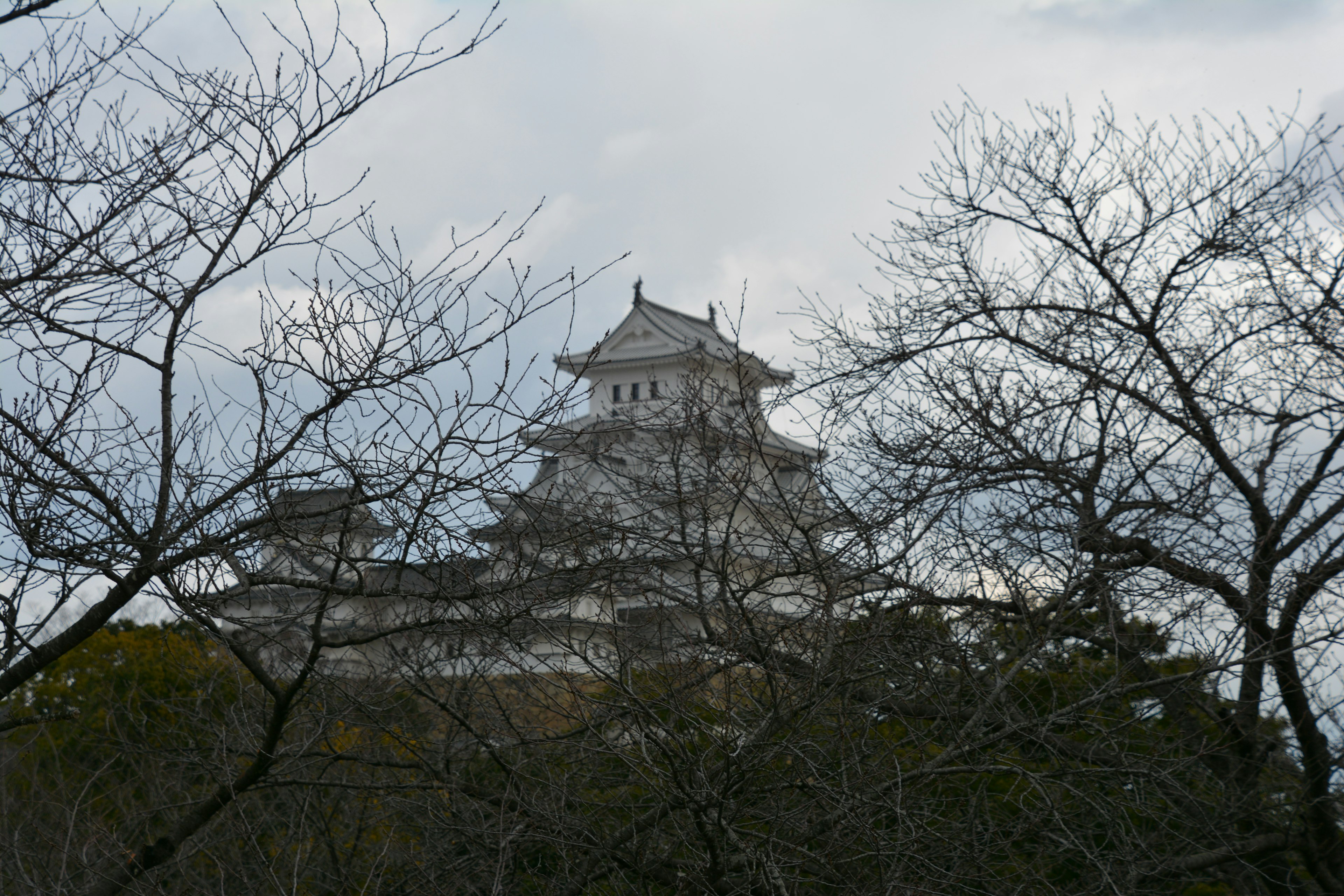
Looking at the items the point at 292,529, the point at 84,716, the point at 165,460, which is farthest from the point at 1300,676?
the point at 84,716

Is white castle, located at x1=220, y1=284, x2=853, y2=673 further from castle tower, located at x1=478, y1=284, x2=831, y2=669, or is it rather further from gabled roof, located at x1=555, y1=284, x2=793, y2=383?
gabled roof, located at x1=555, y1=284, x2=793, y2=383

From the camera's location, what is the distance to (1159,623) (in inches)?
233

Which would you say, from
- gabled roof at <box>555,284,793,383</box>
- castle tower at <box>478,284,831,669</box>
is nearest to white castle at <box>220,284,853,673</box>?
castle tower at <box>478,284,831,669</box>

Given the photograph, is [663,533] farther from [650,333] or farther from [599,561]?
[650,333]

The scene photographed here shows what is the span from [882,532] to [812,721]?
1615 millimetres

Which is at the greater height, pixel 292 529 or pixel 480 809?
pixel 292 529

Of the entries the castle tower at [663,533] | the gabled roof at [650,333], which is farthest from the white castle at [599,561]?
the gabled roof at [650,333]

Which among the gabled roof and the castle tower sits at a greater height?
the gabled roof

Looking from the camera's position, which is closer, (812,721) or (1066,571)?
(812,721)

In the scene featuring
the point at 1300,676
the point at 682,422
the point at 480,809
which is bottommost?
the point at 480,809

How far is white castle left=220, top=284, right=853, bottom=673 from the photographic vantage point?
14.3 feet

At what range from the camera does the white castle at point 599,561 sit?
14.3 feet

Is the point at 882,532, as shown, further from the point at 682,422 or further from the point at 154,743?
the point at 154,743

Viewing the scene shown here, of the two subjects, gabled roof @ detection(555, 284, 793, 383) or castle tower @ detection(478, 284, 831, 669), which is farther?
gabled roof @ detection(555, 284, 793, 383)
